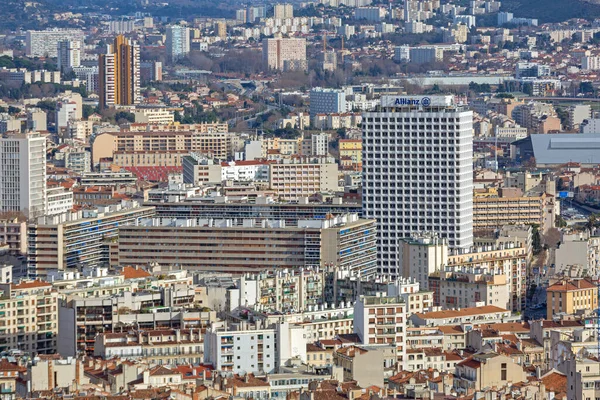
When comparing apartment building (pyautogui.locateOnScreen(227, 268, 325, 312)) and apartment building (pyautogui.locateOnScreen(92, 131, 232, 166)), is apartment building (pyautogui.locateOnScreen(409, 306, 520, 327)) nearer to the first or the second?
apartment building (pyautogui.locateOnScreen(227, 268, 325, 312))

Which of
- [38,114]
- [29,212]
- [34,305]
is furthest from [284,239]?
[38,114]

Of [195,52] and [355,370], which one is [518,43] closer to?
[195,52]

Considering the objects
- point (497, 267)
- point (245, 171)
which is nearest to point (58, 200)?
point (245, 171)

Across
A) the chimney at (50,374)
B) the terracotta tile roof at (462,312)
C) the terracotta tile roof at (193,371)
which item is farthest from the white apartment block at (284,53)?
the chimney at (50,374)

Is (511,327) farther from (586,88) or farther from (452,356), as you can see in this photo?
(586,88)

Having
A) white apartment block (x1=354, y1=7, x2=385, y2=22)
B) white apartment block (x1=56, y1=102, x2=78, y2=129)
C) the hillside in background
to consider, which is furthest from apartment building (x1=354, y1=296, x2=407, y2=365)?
white apartment block (x1=354, y1=7, x2=385, y2=22)

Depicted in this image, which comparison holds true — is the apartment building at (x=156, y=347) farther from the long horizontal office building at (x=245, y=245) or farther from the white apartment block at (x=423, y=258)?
the long horizontal office building at (x=245, y=245)
